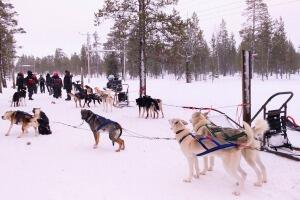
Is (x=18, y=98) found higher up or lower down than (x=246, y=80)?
lower down

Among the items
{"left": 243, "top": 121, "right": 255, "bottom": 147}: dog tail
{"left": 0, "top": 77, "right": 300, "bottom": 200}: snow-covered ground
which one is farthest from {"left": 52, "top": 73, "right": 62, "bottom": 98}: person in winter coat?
{"left": 243, "top": 121, "right": 255, "bottom": 147}: dog tail

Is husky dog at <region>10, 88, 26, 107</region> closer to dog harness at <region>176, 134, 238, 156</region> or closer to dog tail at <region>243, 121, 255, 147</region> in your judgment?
dog harness at <region>176, 134, 238, 156</region>

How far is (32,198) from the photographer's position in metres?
5.17

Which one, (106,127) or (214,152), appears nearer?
(214,152)

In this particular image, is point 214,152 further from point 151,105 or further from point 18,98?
point 18,98

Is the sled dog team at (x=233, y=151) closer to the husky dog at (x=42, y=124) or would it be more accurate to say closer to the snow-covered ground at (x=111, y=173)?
the snow-covered ground at (x=111, y=173)

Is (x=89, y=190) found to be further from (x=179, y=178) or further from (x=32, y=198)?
(x=179, y=178)

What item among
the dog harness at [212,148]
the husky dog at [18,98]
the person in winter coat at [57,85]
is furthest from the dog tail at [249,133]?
the person in winter coat at [57,85]

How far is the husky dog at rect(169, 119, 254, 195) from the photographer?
4961 mm

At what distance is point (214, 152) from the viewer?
16.9ft

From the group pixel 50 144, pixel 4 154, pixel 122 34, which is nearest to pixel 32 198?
pixel 4 154

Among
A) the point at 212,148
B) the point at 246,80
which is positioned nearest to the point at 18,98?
the point at 246,80

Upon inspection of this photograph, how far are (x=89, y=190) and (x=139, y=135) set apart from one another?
14.5 feet

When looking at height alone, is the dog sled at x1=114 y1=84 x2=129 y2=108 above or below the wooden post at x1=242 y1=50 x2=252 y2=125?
below
